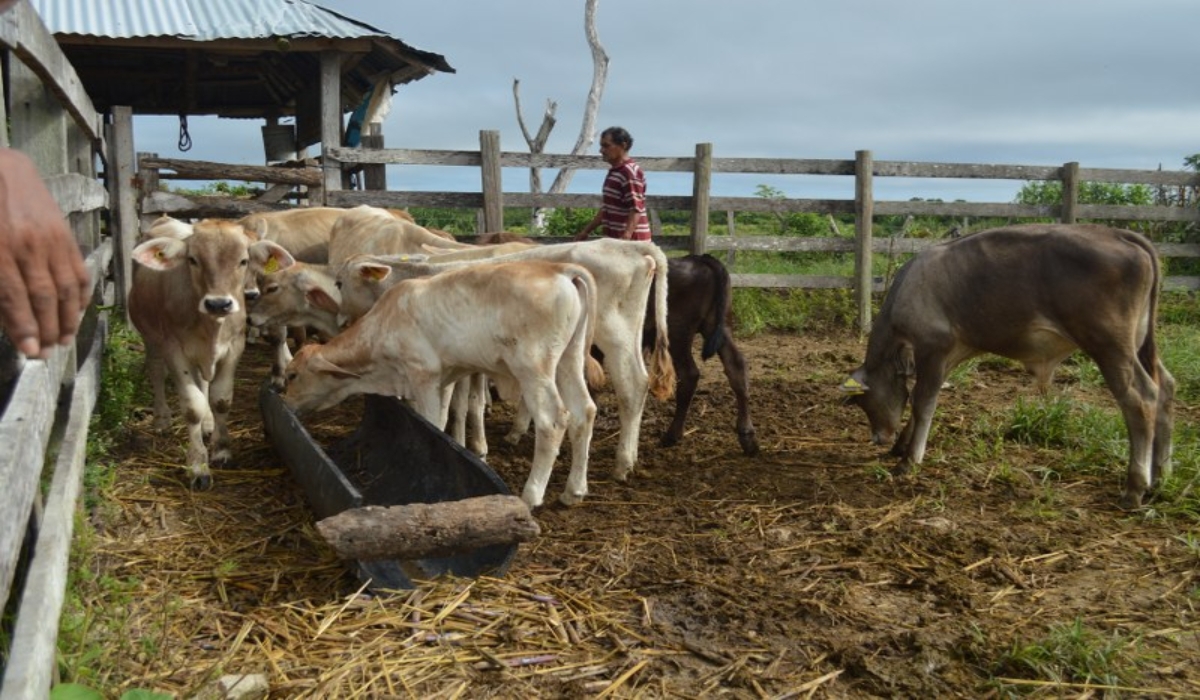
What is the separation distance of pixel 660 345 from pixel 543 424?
1.29 m

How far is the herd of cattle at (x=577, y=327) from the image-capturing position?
5594 mm

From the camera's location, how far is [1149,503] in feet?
18.8

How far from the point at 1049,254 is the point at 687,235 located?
7046mm

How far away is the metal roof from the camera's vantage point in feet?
40.7

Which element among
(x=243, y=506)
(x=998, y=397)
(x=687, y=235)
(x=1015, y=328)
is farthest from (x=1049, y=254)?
(x=687, y=235)

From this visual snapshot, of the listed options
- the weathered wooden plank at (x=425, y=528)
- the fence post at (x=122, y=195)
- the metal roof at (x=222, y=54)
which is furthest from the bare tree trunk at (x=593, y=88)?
the weathered wooden plank at (x=425, y=528)

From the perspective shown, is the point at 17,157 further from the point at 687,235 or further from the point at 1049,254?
the point at 687,235

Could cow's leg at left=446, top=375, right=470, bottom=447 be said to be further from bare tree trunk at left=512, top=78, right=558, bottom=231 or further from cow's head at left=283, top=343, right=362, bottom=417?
bare tree trunk at left=512, top=78, right=558, bottom=231

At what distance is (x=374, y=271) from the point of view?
6.93 metres

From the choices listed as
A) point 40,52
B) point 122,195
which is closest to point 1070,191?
point 122,195

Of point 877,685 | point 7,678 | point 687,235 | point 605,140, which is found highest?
point 605,140

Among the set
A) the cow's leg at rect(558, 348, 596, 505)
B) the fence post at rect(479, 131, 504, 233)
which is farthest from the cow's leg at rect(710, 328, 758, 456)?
the fence post at rect(479, 131, 504, 233)

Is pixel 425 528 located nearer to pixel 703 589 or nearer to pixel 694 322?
pixel 703 589

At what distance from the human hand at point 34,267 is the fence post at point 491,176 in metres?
10.8
